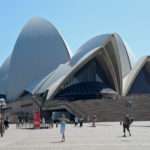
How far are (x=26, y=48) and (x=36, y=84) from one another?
197 inches

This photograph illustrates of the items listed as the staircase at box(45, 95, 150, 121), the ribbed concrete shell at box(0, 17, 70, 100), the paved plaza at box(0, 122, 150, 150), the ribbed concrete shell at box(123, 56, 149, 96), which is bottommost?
the paved plaza at box(0, 122, 150, 150)

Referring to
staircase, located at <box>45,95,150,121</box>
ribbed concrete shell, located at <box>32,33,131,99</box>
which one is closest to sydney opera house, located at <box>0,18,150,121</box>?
ribbed concrete shell, located at <box>32,33,131,99</box>

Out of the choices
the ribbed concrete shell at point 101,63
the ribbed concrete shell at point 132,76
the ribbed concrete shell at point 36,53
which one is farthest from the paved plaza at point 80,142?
the ribbed concrete shell at point 36,53

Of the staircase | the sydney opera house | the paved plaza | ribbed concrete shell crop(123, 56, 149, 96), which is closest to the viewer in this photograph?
the paved plaza

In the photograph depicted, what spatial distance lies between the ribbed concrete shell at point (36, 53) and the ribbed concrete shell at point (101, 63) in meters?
2.13

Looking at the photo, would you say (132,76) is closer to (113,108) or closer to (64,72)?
(64,72)

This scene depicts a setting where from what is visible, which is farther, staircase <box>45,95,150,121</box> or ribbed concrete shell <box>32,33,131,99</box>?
ribbed concrete shell <box>32,33,131,99</box>

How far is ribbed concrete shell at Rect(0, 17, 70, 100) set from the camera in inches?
2277

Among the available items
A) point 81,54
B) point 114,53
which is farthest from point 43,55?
point 114,53

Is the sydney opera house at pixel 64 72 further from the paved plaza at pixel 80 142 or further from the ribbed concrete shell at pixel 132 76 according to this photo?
the paved plaza at pixel 80 142

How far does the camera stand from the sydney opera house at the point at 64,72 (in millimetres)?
53344

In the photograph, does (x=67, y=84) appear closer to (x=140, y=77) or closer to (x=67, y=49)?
(x=67, y=49)

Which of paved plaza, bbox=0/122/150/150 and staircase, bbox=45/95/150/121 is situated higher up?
staircase, bbox=45/95/150/121

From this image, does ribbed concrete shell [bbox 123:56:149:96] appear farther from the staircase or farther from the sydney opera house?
the staircase
